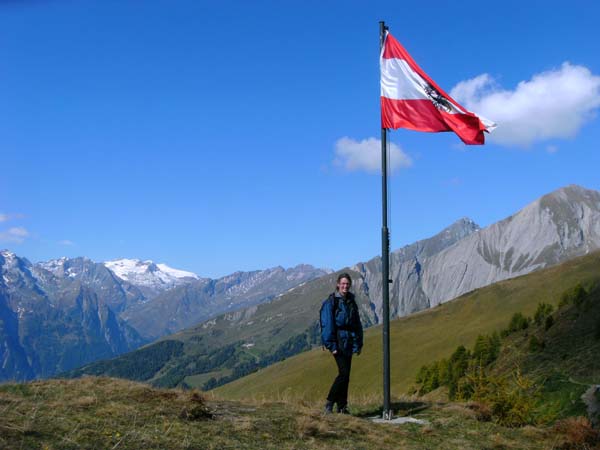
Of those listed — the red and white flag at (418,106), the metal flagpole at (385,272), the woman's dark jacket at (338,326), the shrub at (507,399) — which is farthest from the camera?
the red and white flag at (418,106)

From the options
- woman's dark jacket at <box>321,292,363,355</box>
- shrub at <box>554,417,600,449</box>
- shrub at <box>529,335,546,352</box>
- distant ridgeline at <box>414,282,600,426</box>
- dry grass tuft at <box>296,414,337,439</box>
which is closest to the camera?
dry grass tuft at <box>296,414,337,439</box>

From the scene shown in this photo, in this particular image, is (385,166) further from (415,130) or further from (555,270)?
(555,270)

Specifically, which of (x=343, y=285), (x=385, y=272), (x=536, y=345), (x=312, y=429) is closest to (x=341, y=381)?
(x=343, y=285)

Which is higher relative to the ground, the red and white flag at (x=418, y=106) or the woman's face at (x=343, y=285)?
the red and white flag at (x=418, y=106)

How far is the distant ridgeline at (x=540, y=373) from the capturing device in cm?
1498

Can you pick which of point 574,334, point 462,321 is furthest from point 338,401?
point 462,321

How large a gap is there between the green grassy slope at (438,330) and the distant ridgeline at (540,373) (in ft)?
129

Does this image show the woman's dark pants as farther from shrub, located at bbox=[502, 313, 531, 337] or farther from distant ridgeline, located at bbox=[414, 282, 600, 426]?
shrub, located at bbox=[502, 313, 531, 337]

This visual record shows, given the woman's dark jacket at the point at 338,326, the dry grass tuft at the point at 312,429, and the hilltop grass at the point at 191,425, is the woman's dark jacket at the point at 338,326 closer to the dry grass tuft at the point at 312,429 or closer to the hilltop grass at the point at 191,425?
the hilltop grass at the point at 191,425

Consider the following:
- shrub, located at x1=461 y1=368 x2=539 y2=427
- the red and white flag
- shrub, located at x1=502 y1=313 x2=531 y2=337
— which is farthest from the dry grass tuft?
shrub, located at x1=502 y1=313 x2=531 y2=337

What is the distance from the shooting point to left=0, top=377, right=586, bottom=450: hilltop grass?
8820 mm

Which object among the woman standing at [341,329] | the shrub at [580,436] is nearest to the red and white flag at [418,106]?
the woman standing at [341,329]

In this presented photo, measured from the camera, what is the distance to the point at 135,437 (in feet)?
29.3

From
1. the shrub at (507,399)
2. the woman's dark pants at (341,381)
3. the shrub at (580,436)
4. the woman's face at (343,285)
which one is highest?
the woman's face at (343,285)
